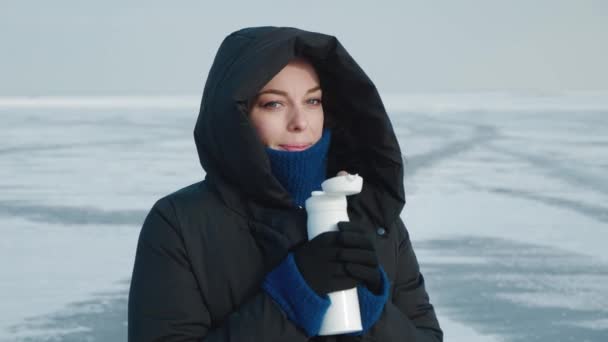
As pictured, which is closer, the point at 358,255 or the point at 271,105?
the point at 358,255

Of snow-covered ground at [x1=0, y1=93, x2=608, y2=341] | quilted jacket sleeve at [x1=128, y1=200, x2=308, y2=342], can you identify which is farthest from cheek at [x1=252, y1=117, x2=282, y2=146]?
snow-covered ground at [x1=0, y1=93, x2=608, y2=341]

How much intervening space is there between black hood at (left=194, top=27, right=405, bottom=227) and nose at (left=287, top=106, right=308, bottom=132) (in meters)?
0.10

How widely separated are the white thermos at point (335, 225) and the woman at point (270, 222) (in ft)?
0.06

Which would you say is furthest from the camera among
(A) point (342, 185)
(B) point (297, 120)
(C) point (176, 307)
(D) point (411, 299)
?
(D) point (411, 299)

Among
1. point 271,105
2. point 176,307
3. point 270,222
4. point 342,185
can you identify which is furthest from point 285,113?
point 176,307

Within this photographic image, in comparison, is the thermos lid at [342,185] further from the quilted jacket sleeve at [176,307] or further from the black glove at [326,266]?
the quilted jacket sleeve at [176,307]

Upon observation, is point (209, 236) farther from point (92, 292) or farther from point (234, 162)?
point (92, 292)

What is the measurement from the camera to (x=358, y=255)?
5.45ft

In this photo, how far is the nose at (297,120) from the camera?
6.14 ft

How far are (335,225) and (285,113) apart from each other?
33cm

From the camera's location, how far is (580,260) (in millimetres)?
5555

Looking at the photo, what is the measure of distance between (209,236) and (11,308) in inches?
117

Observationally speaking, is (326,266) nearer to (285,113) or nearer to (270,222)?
(270,222)

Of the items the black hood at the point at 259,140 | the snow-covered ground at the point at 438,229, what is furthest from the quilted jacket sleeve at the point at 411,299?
the snow-covered ground at the point at 438,229
